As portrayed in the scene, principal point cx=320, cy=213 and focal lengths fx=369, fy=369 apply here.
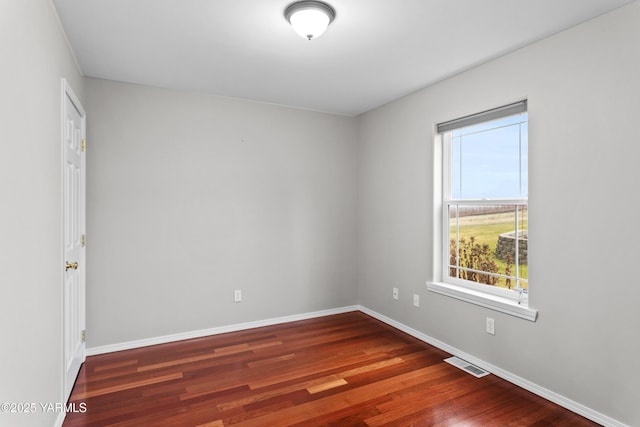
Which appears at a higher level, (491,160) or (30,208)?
(491,160)

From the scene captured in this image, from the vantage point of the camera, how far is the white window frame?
9.45 ft

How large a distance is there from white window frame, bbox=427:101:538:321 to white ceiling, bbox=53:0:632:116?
0.51 m

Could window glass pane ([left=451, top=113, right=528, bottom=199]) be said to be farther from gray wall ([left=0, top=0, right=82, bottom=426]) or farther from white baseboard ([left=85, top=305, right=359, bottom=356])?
gray wall ([left=0, top=0, right=82, bottom=426])

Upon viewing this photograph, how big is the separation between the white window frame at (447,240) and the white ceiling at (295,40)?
20.2 inches

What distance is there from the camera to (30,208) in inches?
65.6

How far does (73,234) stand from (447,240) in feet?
10.2

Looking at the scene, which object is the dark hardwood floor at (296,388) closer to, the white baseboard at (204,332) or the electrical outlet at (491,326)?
the white baseboard at (204,332)

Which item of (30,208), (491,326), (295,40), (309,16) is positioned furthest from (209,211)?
(491,326)

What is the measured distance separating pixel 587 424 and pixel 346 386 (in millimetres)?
1489

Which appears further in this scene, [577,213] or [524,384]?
[524,384]

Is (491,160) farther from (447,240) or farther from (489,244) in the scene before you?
(447,240)

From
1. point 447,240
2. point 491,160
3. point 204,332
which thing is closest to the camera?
point 491,160

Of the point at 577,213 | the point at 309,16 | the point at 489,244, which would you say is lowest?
the point at 489,244

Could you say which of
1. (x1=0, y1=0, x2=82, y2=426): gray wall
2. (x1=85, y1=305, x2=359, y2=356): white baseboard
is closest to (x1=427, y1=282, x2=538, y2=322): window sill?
(x1=85, y1=305, x2=359, y2=356): white baseboard
